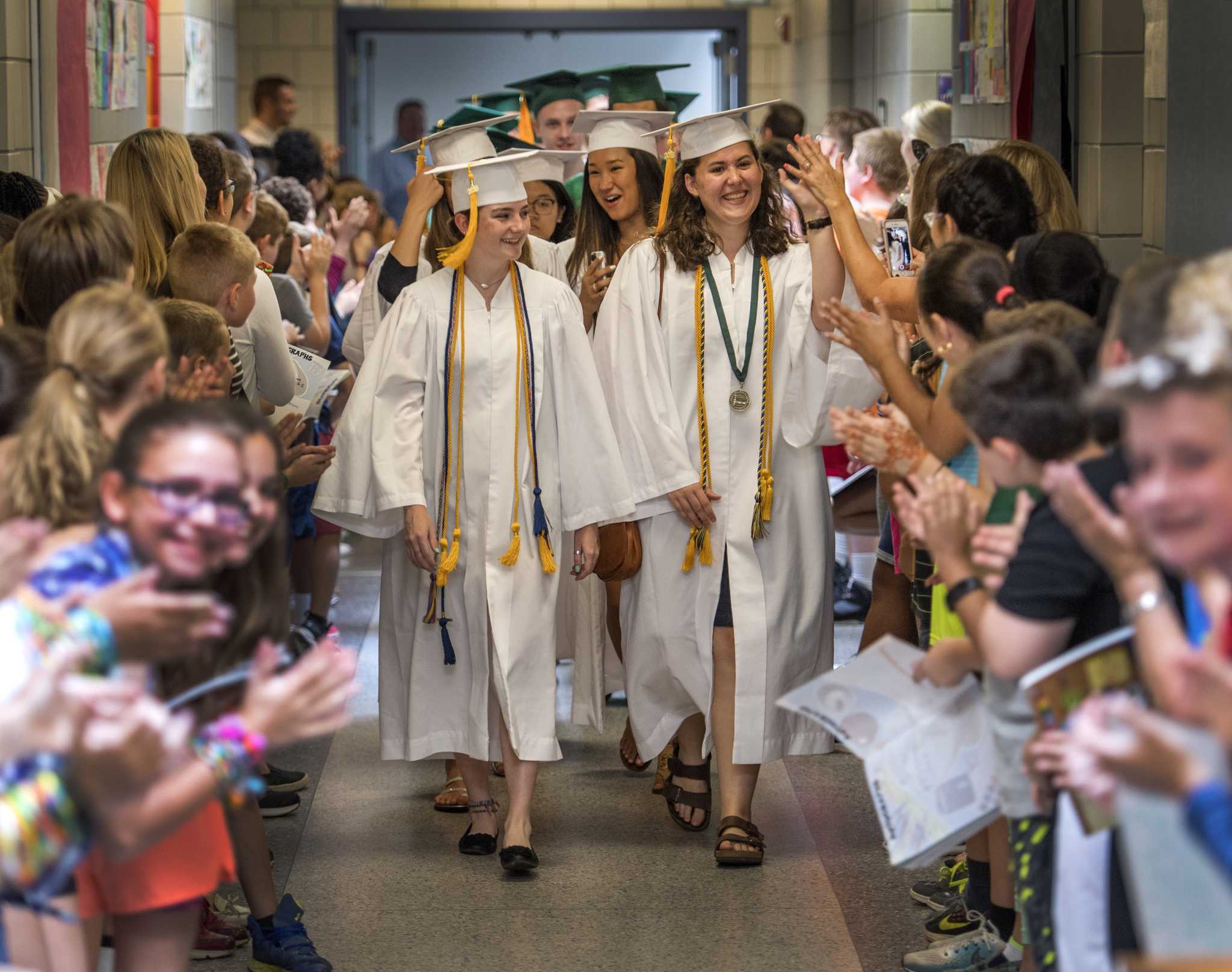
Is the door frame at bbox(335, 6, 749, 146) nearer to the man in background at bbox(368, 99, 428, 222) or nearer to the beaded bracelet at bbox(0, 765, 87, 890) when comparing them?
the man in background at bbox(368, 99, 428, 222)

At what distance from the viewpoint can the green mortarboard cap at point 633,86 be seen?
5.00 metres

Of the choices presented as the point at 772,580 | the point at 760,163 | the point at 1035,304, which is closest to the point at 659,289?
the point at 760,163

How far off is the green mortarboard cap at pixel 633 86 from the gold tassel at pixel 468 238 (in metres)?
1.48

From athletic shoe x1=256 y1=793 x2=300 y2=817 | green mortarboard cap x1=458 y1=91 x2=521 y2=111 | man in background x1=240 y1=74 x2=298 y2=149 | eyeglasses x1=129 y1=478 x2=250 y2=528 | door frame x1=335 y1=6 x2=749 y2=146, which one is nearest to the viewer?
eyeglasses x1=129 y1=478 x2=250 y2=528

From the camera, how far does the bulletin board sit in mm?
5629

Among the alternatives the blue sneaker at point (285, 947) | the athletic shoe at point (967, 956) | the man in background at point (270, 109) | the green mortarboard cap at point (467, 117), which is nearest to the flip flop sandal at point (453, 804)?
the blue sneaker at point (285, 947)

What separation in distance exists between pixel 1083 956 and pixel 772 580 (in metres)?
1.81

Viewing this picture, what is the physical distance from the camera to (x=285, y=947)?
306cm

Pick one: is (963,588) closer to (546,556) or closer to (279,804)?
(546,556)

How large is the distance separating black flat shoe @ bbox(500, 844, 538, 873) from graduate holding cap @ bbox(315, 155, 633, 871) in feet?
0.03

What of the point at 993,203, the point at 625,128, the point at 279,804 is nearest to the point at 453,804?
the point at 279,804

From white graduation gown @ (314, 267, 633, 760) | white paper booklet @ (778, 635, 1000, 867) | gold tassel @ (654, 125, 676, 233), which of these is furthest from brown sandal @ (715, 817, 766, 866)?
gold tassel @ (654, 125, 676, 233)

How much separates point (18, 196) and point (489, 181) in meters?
1.08

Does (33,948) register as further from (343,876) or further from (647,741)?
(647,741)
